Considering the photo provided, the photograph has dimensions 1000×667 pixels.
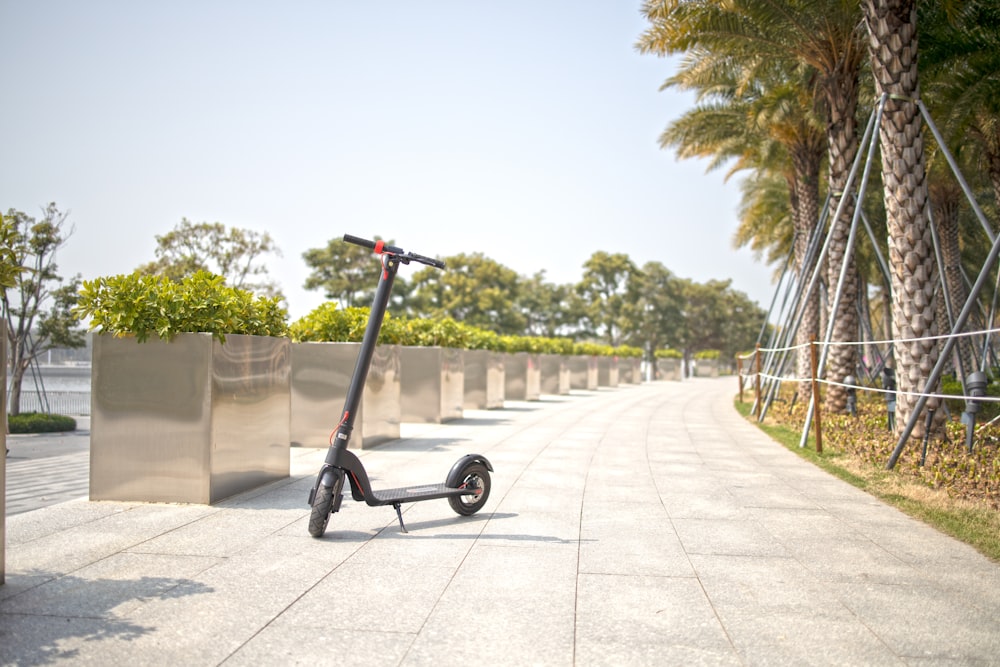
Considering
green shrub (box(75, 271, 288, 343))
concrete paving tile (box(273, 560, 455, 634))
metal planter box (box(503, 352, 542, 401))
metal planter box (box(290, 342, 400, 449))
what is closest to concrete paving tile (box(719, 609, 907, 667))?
concrete paving tile (box(273, 560, 455, 634))

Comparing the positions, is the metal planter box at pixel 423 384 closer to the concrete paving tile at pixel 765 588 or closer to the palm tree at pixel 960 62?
the palm tree at pixel 960 62

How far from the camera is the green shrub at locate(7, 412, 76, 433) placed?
2183cm

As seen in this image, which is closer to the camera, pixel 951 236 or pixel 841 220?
pixel 841 220

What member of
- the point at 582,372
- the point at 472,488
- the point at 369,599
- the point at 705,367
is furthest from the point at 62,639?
the point at 705,367

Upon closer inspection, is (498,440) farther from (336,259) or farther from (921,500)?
(336,259)

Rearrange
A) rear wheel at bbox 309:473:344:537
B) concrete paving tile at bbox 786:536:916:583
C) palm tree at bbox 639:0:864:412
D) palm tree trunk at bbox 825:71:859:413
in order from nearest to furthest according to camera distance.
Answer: concrete paving tile at bbox 786:536:916:583, rear wheel at bbox 309:473:344:537, palm tree at bbox 639:0:864:412, palm tree trunk at bbox 825:71:859:413

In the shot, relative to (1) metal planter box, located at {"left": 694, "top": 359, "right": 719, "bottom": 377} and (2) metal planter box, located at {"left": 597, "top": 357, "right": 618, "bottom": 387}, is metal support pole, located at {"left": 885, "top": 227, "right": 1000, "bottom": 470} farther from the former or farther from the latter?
(1) metal planter box, located at {"left": 694, "top": 359, "right": 719, "bottom": 377}

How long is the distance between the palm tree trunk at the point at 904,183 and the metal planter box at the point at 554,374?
16282 mm

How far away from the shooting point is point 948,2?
10297 millimetres

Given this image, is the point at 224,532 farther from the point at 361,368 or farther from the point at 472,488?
the point at 472,488

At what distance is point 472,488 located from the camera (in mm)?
6629

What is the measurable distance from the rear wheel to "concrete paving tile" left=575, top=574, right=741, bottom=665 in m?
1.86

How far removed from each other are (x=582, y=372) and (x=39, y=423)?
740 inches

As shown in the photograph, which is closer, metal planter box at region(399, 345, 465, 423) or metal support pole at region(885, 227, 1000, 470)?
metal support pole at region(885, 227, 1000, 470)
